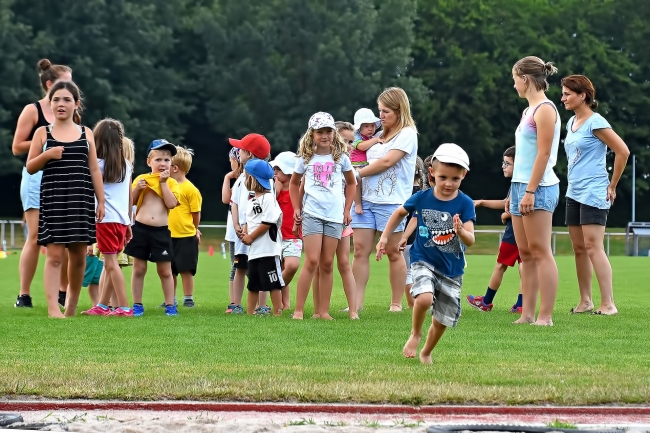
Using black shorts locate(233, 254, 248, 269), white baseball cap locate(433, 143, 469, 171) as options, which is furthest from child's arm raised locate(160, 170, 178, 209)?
white baseball cap locate(433, 143, 469, 171)

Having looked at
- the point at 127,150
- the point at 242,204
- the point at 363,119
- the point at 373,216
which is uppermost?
the point at 363,119

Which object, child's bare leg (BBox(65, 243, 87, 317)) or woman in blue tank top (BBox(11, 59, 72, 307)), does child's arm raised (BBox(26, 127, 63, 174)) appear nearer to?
woman in blue tank top (BBox(11, 59, 72, 307))

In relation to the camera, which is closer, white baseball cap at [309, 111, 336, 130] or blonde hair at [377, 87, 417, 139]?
white baseball cap at [309, 111, 336, 130]

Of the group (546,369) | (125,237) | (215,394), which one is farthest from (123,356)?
(125,237)

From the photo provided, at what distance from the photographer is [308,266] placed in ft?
36.8

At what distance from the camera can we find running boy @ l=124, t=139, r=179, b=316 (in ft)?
39.5

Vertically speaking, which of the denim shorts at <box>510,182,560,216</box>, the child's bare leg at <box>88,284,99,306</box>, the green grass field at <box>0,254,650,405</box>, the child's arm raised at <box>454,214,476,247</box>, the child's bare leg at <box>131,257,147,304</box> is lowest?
the green grass field at <box>0,254,650,405</box>

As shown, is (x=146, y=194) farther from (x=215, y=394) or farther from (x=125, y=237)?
(x=215, y=394)

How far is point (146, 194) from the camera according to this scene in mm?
12148

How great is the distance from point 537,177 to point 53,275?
4345 millimetres

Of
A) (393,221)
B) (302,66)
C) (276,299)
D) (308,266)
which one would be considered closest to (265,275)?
(276,299)

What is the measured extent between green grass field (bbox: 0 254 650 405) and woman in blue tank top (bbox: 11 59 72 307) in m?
0.39

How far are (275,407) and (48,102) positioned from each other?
254 inches

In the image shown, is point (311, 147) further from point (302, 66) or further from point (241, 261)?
point (302, 66)
